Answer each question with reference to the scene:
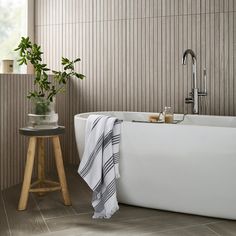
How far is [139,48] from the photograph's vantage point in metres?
3.91

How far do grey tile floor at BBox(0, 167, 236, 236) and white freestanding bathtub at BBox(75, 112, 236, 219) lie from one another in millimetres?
87

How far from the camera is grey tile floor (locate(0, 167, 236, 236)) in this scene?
241 centimetres

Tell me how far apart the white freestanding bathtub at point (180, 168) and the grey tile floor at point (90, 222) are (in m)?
0.09

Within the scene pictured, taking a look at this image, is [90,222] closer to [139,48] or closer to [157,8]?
[139,48]

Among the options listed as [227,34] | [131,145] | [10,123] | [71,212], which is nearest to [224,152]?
[131,145]

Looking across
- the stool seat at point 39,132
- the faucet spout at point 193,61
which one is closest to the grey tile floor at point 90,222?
the stool seat at point 39,132

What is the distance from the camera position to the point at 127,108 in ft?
13.1

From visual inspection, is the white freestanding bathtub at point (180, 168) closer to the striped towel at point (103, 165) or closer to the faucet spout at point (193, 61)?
the striped towel at point (103, 165)

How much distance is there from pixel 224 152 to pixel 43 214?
1.25m

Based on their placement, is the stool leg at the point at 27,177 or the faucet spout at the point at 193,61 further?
the faucet spout at the point at 193,61

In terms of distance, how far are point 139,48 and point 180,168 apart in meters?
1.65

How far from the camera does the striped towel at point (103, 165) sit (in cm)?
269

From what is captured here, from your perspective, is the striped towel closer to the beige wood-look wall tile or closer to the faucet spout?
the faucet spout

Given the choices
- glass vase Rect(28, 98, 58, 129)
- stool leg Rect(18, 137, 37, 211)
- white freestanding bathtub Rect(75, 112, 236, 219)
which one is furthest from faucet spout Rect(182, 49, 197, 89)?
stool leg Rect(18, 137, 37, 211)
